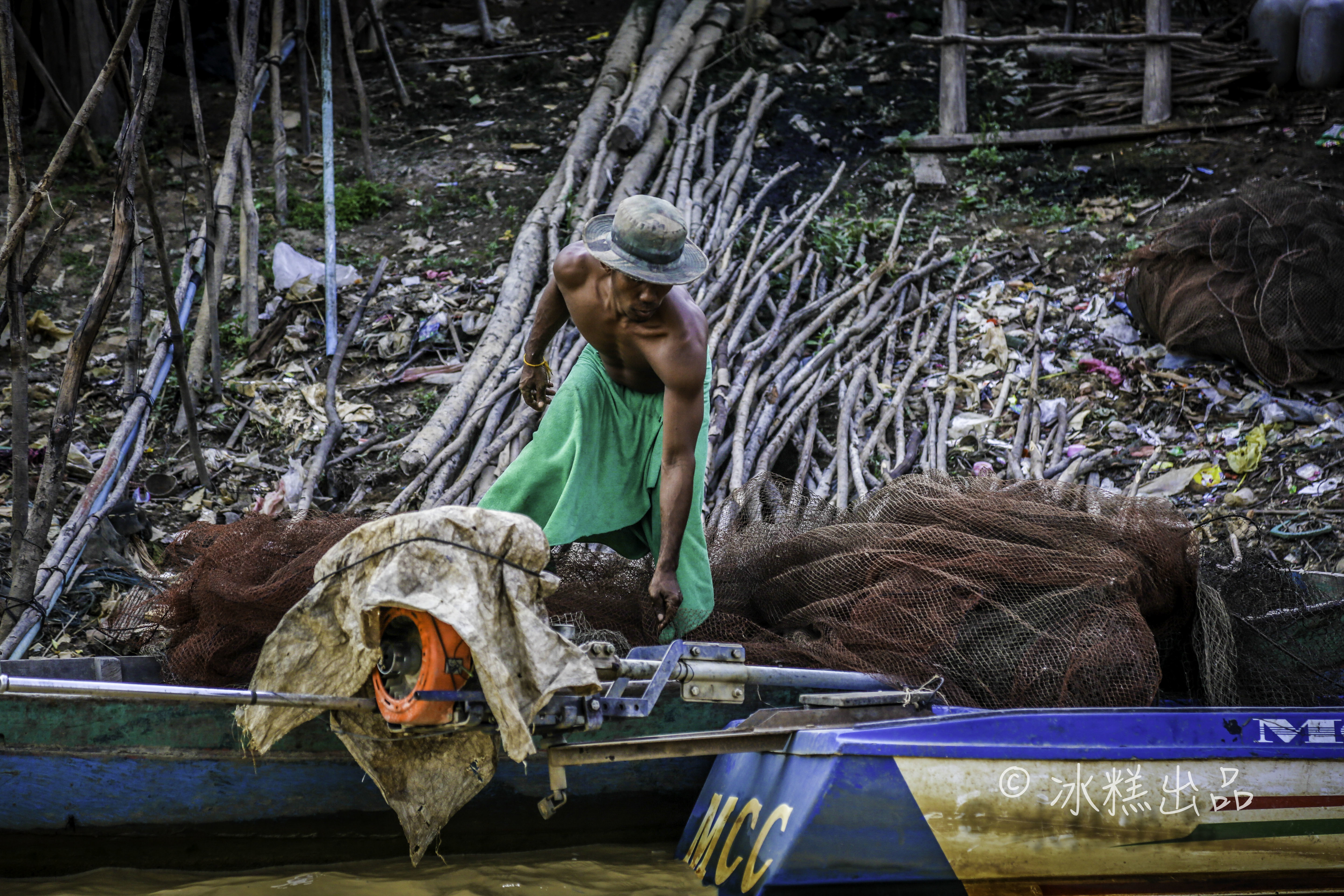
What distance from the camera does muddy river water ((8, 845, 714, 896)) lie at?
9.48 feet

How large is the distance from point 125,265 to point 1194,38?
7.16m

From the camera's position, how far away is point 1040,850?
279 cm

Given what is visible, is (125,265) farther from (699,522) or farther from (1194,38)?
(1194,38)

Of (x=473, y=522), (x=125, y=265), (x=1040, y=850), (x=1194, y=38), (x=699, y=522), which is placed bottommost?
(x=1040, y=850)

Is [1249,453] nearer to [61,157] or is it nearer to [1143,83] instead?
[1143,83]

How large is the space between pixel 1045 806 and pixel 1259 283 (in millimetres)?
3969

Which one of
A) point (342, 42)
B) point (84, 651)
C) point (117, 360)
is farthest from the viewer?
point (342, 42)

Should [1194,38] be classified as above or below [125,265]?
above

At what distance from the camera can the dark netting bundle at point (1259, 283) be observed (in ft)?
18.2

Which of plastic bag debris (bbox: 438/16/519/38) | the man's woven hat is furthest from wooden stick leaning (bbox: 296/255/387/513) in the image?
plastic bag debris (bbox: 438/16/519/38)

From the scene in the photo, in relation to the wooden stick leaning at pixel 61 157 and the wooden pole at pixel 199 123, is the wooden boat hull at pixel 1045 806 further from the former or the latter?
the wooden pole at pixel 199 123

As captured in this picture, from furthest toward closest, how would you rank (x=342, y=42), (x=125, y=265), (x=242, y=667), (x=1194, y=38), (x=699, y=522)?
(x=342, y=42)
(x=1194, y=38)
(x=125, y=265)
(x=699, y=522)
(x=242, y=667)

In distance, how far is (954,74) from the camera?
7883 millimetres

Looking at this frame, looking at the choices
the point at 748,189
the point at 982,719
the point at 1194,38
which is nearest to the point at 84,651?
the point at 982,719
